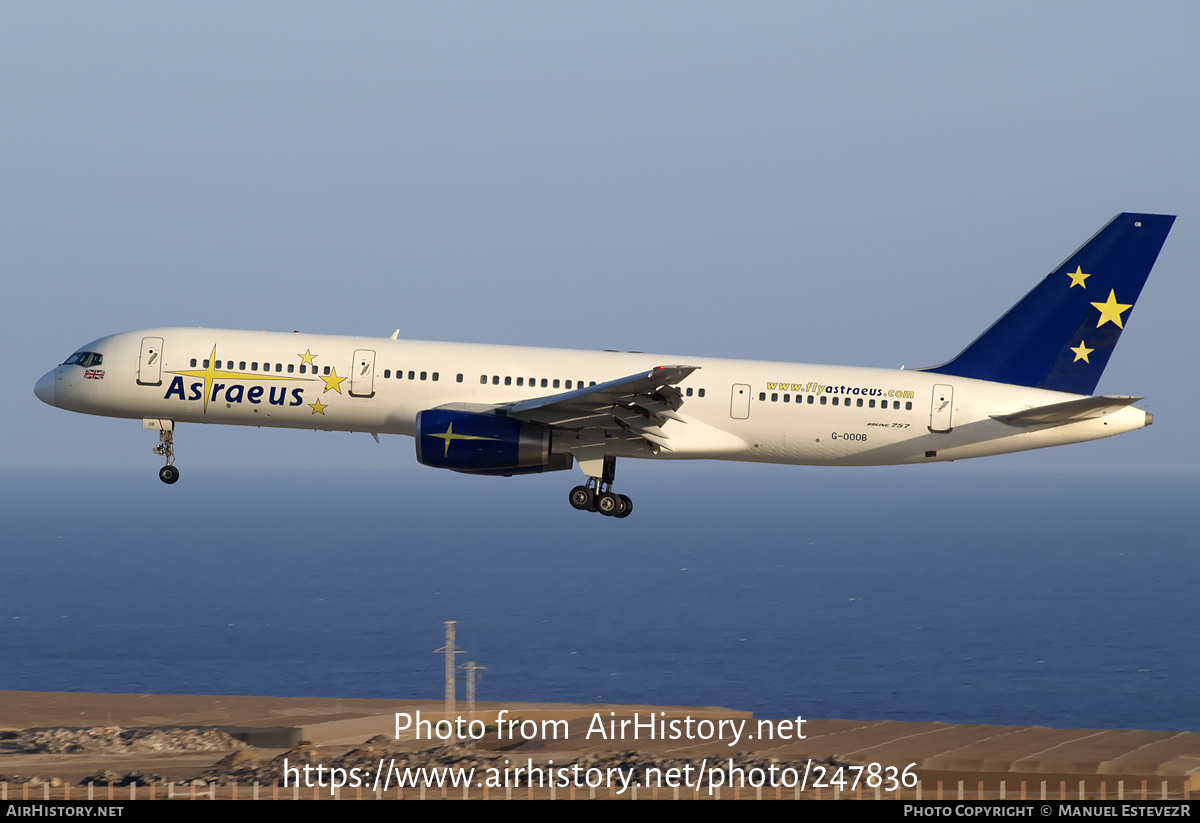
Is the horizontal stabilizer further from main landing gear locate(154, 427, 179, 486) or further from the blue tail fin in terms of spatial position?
main landing gear locate(154, 427, 179, 486)

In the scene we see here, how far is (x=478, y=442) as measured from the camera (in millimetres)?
39312

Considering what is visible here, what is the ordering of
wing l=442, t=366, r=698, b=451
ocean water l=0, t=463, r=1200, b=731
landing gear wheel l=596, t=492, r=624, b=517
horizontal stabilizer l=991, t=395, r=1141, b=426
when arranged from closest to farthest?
wing l=442, t=366, r=698, b=451 → horizontal stabilizer l=991, t=395, r=1141, b=426 → landing gear wheel l=596, t=492, r=624, b=517 → ocean water l=0, t=463, r=1200, b=731

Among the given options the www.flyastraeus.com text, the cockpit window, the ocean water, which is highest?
the cockpit window

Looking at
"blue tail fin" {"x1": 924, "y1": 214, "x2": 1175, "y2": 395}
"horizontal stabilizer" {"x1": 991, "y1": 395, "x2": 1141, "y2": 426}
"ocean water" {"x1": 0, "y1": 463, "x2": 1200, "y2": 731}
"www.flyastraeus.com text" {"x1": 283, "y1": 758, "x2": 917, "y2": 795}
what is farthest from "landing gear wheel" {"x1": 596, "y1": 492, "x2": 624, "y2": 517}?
"ocean water" {"x1": 0, "y1": 463, "x2": 1200, "y2": 731}

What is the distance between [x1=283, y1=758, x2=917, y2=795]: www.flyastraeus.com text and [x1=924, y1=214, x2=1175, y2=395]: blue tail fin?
22138mm

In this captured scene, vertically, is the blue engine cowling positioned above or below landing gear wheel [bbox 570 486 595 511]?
above

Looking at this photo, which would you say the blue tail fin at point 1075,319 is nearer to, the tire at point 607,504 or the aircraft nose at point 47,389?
the tire at point 607,504

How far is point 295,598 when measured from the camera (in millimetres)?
173625

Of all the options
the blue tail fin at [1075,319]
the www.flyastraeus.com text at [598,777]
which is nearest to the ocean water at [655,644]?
the www.flyastraeus.com text at [598,777]

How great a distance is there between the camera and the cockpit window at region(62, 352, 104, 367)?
4222cm

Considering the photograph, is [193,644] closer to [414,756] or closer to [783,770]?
[414,756]

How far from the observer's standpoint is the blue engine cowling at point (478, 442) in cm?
3916

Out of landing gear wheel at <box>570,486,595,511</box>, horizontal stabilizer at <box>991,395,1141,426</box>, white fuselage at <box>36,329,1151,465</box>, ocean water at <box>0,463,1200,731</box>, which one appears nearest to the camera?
horizontal stabilizer at <box>991,395,1141,426</box>

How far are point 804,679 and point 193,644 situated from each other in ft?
204
